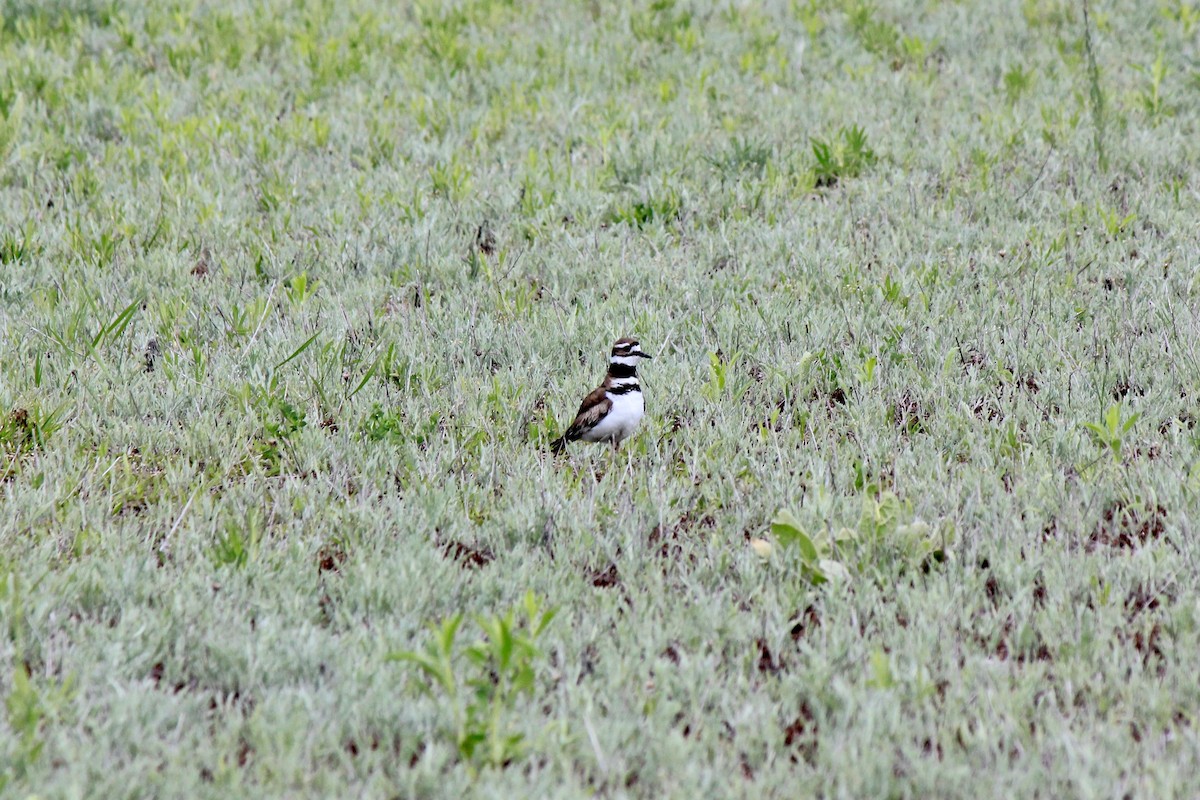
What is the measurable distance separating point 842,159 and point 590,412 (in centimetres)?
398

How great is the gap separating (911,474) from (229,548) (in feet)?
8.83

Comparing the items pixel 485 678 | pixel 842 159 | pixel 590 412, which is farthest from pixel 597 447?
pixel 842 159

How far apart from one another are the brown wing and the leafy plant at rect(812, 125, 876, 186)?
3778 millimetres

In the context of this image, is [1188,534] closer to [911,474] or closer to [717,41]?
[911,474]

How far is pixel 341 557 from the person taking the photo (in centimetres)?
435

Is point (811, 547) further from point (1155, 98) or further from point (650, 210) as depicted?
point (1155, 98)

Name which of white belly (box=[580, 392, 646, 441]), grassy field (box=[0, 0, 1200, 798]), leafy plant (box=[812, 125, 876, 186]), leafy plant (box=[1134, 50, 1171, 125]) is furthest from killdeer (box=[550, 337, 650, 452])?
leafy plant (box=[1134, 50, 1171, 125])

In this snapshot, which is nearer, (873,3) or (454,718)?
(454,718)

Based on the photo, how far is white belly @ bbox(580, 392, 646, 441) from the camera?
4.94 meters

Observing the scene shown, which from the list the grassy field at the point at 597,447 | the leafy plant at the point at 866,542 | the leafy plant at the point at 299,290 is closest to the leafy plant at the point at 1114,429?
the grassy field at the point at 597,447

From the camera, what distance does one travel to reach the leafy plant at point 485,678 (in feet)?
10.5

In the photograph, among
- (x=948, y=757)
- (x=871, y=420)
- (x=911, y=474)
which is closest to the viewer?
(x=948, y=757)

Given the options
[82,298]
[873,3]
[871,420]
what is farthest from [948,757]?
[873,3]

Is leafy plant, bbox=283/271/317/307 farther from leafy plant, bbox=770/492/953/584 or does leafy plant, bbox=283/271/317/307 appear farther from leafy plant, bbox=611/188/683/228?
leafy plant, bbox=770/492/953/584
